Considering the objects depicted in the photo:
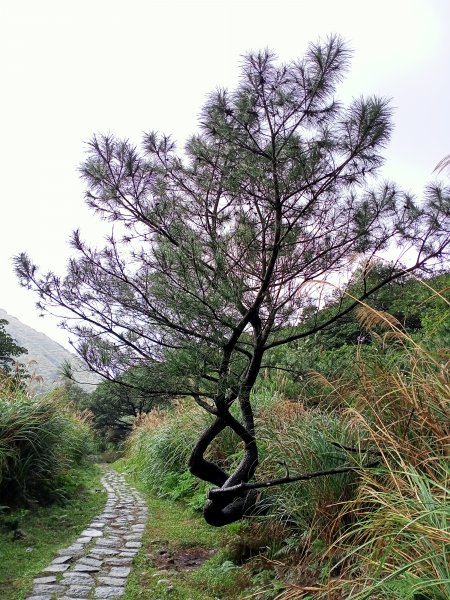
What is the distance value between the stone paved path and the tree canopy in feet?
2.71

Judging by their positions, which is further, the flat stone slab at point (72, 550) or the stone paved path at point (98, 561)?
the flat stone slab at point (72, 550)

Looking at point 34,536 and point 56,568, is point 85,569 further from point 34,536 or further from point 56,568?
point 34,536

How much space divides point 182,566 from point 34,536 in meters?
1.57

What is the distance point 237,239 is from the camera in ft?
11.8

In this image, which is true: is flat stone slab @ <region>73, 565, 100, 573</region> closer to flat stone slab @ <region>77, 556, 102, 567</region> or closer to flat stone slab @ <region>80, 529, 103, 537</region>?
flat stone slab @ <region>77, 556, 102, 567</region>

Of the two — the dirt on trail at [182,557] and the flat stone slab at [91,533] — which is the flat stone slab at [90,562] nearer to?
the dirt on trail at [182,557]

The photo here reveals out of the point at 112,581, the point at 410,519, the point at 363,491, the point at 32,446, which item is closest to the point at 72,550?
the point at 112,581

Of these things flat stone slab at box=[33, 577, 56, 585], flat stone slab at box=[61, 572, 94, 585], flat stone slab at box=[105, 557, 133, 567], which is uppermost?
flat stone slab at box=[105, 557, 133, 567]

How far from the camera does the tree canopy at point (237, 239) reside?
333 centimetres

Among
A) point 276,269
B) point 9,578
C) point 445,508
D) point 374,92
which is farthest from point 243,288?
point 9,578

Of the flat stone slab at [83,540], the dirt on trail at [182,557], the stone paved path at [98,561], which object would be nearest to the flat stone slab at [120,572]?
the stone paved path at [98,561]

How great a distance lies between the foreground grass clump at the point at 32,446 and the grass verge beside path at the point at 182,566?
1.31 meters

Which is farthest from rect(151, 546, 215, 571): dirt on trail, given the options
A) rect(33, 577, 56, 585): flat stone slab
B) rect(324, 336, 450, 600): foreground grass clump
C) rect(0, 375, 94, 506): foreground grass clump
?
rect(0, 375, 94, 506): foreground grass clump

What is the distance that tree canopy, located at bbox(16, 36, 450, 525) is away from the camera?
131 inches
